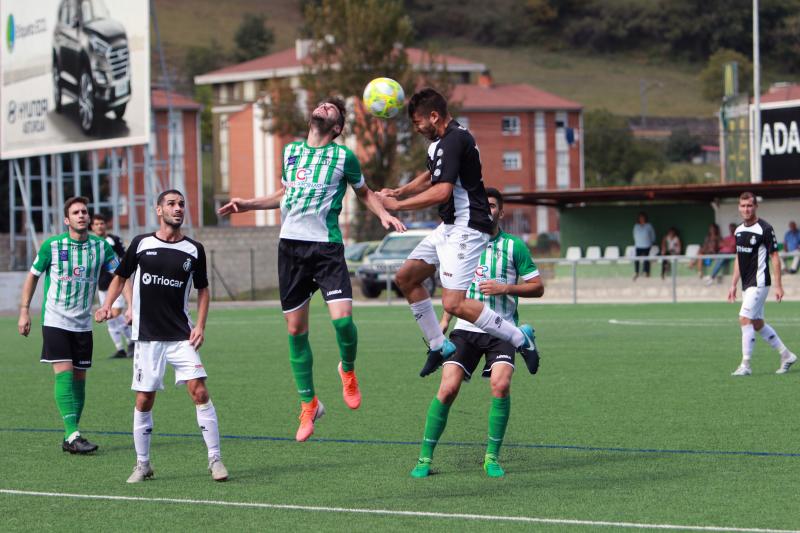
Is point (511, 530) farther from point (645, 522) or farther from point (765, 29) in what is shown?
point (765, 29)

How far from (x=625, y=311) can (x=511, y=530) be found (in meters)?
22.3

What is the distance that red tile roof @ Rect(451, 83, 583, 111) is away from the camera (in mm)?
92438

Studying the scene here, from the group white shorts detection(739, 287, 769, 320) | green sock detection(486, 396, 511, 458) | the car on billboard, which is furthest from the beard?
the car on billboard

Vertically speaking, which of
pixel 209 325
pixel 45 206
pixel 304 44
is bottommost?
pixel 209 325

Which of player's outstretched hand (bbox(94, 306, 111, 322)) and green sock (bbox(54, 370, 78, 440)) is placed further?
green sock (bbox(54, 370, 78, 440))

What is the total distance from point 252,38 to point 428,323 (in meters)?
143

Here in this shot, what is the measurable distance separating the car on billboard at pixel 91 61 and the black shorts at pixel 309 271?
29.4m

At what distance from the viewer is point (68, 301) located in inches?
445

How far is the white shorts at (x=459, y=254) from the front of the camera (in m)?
9.42

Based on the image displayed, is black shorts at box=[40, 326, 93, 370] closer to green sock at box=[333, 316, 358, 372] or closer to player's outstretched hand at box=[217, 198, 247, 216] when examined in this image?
→ player's outstretched hand at box=[217, 198, 247, 216]

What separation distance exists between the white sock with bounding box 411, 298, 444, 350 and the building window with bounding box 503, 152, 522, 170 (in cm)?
8348

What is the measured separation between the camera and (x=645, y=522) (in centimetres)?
775

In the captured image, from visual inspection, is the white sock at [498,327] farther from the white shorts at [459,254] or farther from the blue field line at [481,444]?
the blue field line at [481,444]

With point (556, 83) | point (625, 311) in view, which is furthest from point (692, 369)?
point (556, 83)
